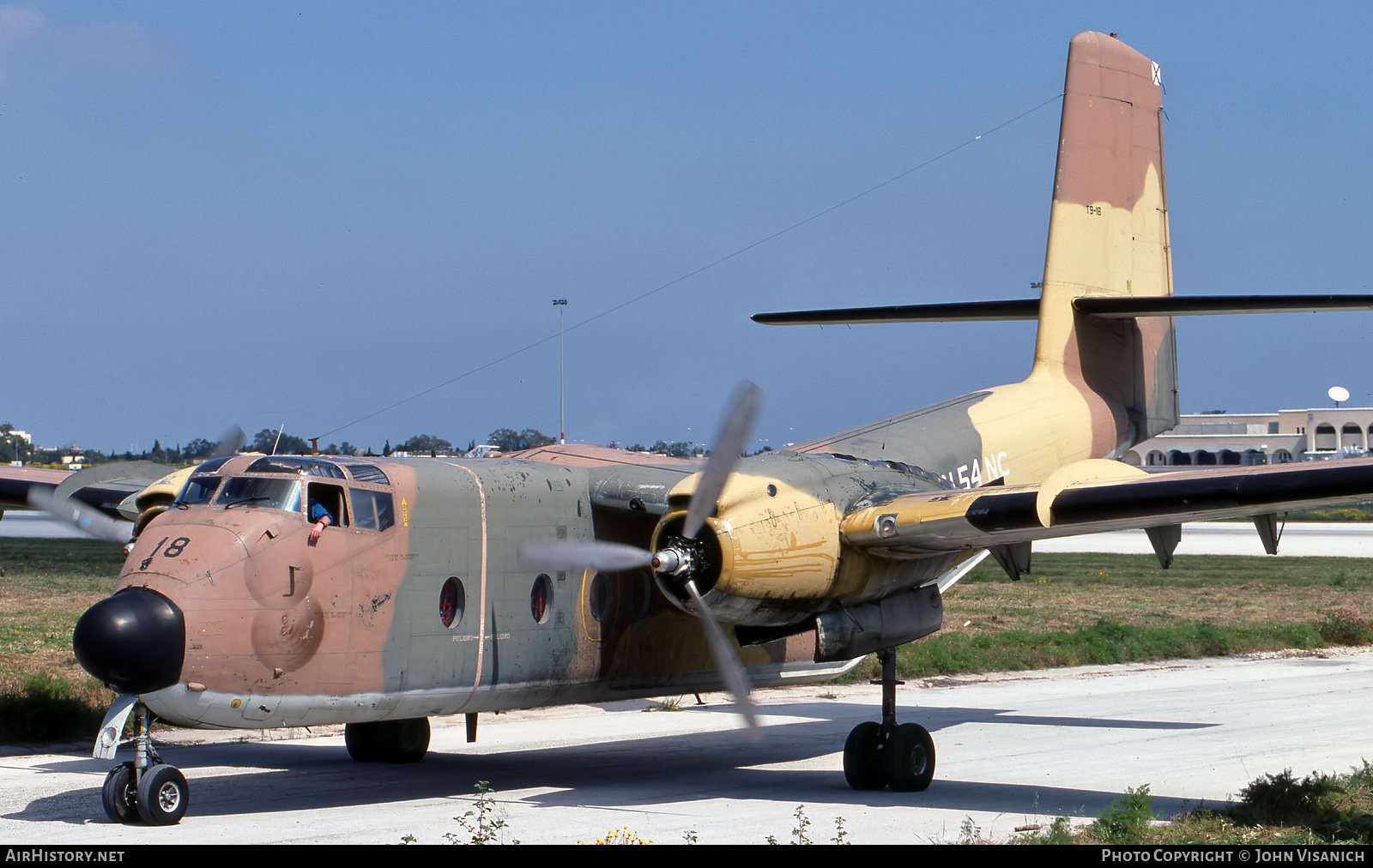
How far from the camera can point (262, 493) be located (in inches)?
431

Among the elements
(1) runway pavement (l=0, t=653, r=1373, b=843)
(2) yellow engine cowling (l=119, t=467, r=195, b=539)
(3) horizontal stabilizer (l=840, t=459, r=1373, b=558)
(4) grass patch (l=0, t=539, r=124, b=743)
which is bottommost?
(1) runway pavement (l=0, t=653, r=1373, b=843)

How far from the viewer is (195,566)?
10.3m

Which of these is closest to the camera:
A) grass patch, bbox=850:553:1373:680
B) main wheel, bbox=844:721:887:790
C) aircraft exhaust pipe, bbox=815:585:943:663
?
aircraft exhaust pipe, bbox=815:585:943:663

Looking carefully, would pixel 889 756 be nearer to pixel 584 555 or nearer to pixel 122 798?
pixel 584 555

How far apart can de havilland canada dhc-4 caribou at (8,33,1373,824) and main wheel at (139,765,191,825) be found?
0.9 inches

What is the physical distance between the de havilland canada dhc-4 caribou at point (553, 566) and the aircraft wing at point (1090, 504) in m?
0.03

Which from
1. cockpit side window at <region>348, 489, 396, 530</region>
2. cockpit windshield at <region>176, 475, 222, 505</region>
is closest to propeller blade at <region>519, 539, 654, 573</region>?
cockpit side window at <region>348, 489, 396, 530</region>

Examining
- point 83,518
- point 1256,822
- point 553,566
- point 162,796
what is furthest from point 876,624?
point 83,518

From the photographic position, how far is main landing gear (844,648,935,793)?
13094mm

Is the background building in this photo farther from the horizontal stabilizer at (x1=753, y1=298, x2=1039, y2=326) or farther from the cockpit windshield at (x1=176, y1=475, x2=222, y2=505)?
the cockpit windshield at (x1=176, y1=475, x2=222, y2=505)

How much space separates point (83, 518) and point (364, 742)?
12.6ft

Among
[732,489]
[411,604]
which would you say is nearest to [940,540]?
[732,489]

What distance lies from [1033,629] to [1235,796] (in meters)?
16.4

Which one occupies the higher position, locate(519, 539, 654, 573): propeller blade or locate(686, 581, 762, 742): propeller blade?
locate(519, 539, 654, 573): propeller blade
